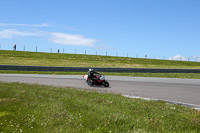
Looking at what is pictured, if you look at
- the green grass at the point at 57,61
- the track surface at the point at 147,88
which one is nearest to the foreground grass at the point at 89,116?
the track surface at the point at 147,88

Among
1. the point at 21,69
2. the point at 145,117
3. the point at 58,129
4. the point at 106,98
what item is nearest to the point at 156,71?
the point at 21,69

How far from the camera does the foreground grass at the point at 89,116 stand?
6.11m

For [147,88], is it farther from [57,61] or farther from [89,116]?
[57,61]

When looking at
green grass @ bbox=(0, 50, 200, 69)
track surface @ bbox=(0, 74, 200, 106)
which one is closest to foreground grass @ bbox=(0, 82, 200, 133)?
track surface @ bbox=(0, 74, 200, 106)

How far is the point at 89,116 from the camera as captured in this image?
7086 millimetres

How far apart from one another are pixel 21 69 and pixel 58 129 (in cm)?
2281

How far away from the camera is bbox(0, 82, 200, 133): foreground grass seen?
6109 mm

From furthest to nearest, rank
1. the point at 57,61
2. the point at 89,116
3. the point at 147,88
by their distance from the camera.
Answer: the point at 57,61 → the point at 147,88 → the point at 89,116

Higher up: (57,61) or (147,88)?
(57,61)

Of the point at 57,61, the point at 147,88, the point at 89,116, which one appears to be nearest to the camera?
the point at 89,116

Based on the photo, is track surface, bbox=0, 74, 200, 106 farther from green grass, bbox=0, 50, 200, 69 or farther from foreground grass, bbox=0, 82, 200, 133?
green grass, bbox=0, 50, 200, 69

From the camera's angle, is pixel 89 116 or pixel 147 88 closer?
pixel 89 116

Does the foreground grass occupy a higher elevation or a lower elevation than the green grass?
lower

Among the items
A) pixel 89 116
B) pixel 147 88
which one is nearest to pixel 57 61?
pixel 147 88
